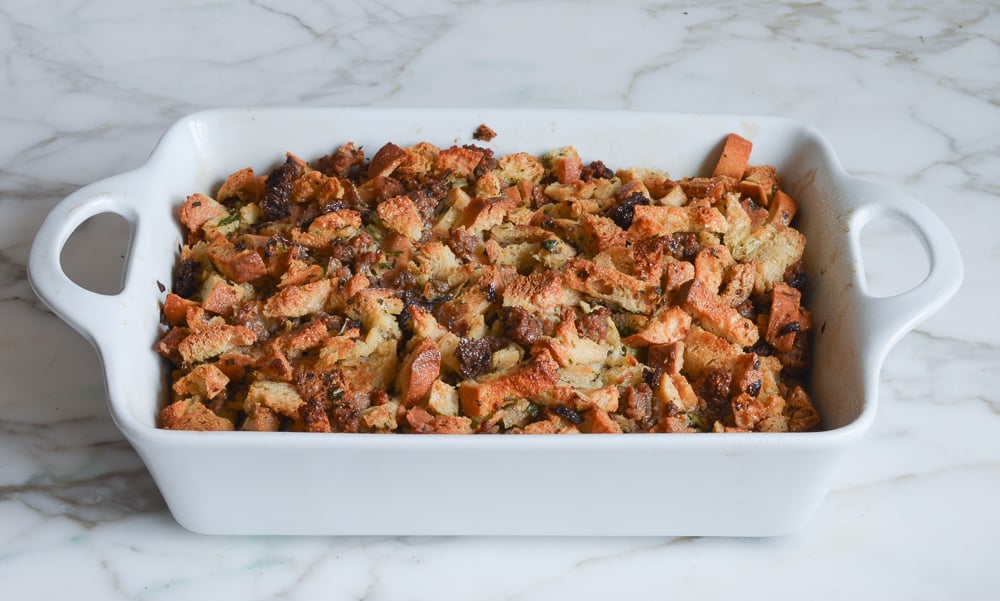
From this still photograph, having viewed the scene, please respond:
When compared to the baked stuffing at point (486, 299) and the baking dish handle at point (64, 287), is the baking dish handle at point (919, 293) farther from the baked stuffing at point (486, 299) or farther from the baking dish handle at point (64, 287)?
the baking dish handle at point (64, 287)

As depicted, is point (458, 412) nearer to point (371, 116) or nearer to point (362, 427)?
point (362, 427)

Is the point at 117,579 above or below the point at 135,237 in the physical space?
below

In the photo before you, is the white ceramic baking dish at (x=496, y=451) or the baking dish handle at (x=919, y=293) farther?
the baking dish handle at (x=919, y=293)

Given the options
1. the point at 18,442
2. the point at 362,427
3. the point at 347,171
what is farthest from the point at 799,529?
the point at 18,442

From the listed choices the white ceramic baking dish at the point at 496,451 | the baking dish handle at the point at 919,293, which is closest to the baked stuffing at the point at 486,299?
the white ceramic baking dish at the point at 496,451

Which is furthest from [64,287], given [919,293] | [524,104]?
[524,104]

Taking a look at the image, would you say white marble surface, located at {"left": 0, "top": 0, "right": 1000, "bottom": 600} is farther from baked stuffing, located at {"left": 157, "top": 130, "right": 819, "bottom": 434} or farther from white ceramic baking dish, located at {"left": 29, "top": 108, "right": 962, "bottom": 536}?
baked stuffing, located at {"left": 157, "top": 130, "right": 819, "bottom": 434}

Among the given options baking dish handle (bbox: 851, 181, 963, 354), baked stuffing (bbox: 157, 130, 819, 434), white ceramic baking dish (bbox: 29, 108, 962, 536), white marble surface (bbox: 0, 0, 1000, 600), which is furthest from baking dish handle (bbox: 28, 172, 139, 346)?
baking dish handle (bbox: 851, 181, 963, 354)
